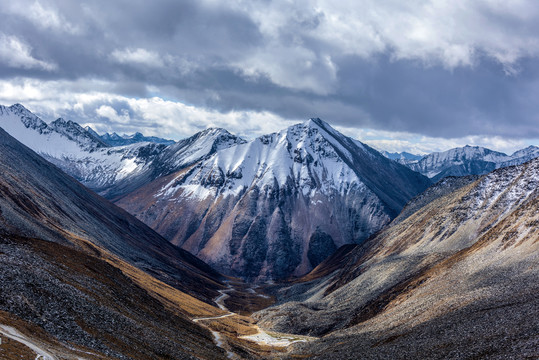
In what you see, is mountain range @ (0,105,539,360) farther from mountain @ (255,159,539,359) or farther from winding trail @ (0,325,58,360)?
mountain @ (255,159,539,359)

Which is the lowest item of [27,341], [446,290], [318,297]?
[27,341]

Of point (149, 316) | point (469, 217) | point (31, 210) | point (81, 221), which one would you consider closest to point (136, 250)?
point (81, 221)

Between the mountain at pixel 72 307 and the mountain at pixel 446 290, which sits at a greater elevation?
the mountain at pixel 446 290

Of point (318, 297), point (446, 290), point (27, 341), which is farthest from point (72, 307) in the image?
point (318, 297)

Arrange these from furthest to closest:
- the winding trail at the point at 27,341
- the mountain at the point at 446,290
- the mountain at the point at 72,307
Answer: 1. the mountain at the point at 446,290
2. the mountain at the point at 72,307
3. the winding trail at the point at 27,341

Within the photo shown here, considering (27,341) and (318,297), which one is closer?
(27,341)

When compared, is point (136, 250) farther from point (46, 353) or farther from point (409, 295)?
point (46, 353)

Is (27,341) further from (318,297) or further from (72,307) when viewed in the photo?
(318,297)

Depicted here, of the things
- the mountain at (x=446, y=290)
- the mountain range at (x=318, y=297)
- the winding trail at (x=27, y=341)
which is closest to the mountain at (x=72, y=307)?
the winding trail at (x=27, y=341)

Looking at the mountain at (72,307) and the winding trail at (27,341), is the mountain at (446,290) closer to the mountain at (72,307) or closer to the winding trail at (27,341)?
the mountain at (72,307)
